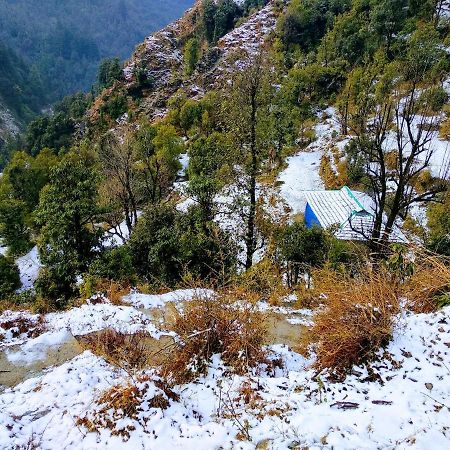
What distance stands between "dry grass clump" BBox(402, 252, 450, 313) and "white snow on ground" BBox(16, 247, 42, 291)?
2129 centimetres

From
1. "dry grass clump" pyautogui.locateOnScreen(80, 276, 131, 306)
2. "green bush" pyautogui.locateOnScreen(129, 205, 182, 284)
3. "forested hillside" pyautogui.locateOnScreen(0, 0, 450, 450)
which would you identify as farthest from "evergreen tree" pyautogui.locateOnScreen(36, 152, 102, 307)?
"green bush" pyautogui.locateOnScreen(129, 205, 182, 284)

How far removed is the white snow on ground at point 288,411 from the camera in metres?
2.91

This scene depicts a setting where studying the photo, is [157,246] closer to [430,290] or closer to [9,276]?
[430,290]

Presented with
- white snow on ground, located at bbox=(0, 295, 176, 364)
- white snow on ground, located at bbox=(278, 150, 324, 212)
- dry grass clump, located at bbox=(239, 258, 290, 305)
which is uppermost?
white snow on ground, located at bbox=(0, 295, 176, 364)

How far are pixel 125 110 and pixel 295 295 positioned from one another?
4799 cm

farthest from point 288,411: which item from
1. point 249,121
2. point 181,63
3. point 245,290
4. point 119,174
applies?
point 181,63

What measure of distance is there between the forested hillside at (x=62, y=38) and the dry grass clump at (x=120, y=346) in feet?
409

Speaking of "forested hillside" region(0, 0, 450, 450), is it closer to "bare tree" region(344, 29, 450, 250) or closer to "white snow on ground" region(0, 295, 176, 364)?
"white snow on ground" region(0, 295, 176, 364)

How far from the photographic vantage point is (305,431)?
302 centimetres

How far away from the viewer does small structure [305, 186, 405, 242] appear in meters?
14.8

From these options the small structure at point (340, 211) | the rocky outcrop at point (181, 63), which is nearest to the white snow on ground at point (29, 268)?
the small structure at point (340, 211)

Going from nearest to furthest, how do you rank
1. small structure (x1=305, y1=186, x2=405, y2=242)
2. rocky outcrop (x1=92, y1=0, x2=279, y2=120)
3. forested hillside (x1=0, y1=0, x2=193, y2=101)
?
1. small structure (x1=305, y1=186, x2=405, y2=242)
2. rocky outcrop (x1=92, y1=0, x2=279, y2=120)
3. forested hillside (x1=0, y1=0, x2=193, y2=101)

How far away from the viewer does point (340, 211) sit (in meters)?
16.5

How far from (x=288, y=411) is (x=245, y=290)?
3200 millimetres
